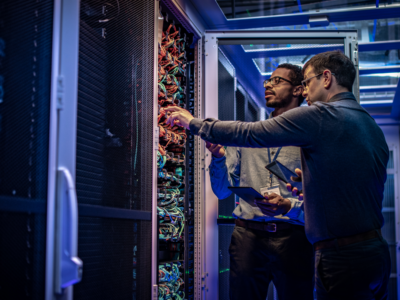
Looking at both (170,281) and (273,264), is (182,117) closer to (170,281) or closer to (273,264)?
(273,264)

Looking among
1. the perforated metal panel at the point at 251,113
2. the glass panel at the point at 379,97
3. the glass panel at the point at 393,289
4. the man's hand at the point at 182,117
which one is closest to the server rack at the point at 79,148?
the man's hand at the point at 182,117

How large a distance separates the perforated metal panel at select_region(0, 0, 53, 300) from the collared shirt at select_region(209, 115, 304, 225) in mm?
1433

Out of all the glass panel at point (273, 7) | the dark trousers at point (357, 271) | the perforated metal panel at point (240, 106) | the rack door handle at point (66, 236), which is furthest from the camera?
the glass panel at point (273, 7)

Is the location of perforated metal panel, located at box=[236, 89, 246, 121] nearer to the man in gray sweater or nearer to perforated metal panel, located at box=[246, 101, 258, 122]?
perforated metal panel, located at box=[246, 101, 258, 122]

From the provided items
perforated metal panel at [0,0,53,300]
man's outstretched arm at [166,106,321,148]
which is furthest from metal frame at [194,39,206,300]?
perforated metal panel at [0,0,53,300]

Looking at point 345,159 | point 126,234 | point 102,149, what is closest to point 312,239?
point 345,159

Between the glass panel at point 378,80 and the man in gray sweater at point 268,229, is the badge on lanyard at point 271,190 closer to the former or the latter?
the man in gray sweater at point 268,229

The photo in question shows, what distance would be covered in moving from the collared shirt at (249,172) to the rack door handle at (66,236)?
1.36 meters

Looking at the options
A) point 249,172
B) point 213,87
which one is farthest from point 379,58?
point 249,172

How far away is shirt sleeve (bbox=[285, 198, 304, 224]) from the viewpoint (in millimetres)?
2375

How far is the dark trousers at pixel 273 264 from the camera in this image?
7.83 feet

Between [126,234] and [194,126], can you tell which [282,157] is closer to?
[194,126]

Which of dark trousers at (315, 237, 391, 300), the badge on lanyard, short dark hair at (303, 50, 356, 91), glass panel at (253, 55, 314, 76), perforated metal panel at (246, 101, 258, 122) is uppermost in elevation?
glass panel at (253, 55, 314, 76)

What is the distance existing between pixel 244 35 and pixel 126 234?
191cm
